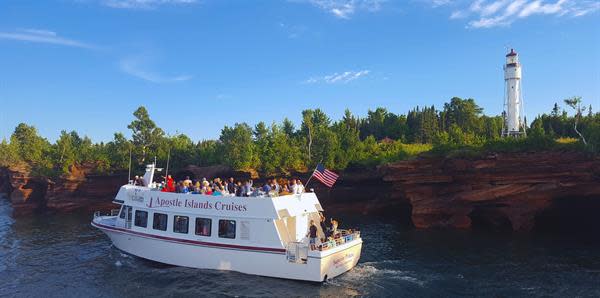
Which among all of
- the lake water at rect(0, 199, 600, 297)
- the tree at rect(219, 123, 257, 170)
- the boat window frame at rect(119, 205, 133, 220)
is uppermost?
the tree at rect(219, 123, 257, 170)

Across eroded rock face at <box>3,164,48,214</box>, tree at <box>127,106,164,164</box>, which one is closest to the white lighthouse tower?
tree at <box>127,106,164,164</box>

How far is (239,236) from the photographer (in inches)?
816

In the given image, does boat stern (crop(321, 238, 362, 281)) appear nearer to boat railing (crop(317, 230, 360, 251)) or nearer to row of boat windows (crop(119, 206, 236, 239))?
boat railing (crop(317, 230, 360, 251))

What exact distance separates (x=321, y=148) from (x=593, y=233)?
28492mm

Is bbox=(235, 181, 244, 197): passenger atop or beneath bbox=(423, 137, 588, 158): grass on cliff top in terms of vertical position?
beneath

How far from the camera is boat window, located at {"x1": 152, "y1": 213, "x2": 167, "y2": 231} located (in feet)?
Result: 74.6

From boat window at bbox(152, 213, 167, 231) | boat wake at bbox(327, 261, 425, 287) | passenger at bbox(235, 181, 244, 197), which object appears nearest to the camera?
boat wake at bbox(327, 261, 425, 287)

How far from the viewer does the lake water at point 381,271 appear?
1889cm

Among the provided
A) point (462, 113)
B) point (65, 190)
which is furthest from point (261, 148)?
point (462, 113)

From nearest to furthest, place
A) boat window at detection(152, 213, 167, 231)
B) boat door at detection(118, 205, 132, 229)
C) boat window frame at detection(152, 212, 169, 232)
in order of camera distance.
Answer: boat window frame at detection(152, 212, 169, 232), boat window at detection(152, 213, 167, 231), boat door at detection(118, 205, 132, 229)

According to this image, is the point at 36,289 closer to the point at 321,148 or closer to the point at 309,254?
the point at 309,254

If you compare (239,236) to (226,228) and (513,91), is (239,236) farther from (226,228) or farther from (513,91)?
(513,91)

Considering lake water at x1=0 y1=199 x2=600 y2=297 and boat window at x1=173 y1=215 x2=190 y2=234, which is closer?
lake water at x1=0 y1=199 x2=600 y2=297

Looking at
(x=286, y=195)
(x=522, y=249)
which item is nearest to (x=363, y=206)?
(x=522, y=249)
